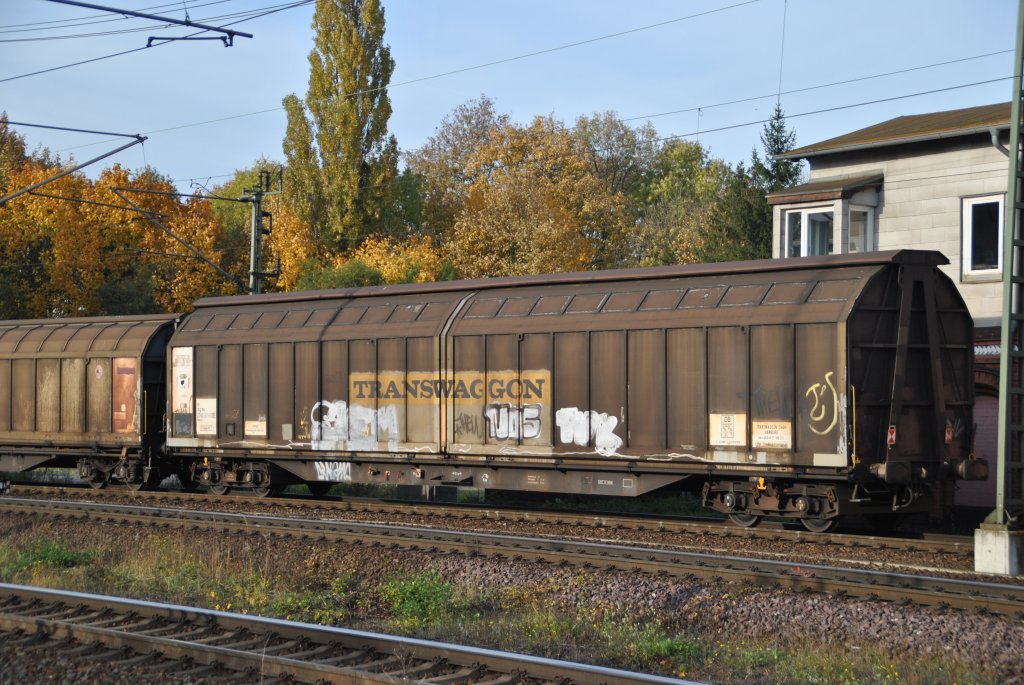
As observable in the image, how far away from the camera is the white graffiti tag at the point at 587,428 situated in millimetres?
16078

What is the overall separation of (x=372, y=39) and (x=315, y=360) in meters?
39.1

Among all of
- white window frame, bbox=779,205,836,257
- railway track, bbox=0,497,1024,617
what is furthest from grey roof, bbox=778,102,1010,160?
railway track, bbox=0,497,1024,617

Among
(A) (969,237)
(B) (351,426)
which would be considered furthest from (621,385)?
(A) (969,237)

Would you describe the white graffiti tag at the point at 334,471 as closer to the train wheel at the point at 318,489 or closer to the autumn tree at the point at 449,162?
the train wheel at the point at 318,489

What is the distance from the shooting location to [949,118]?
22.2m

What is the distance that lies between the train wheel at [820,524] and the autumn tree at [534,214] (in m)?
28.6

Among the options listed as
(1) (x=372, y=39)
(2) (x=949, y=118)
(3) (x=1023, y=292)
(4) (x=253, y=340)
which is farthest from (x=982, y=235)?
(1) (x=372, y=39)

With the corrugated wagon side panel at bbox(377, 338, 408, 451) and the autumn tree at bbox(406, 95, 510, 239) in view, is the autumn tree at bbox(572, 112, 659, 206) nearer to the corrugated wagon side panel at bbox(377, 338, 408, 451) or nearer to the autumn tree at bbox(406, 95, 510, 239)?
the autumn tree at bbox(406, 95, 510, 239)

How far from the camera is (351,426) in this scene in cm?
1888

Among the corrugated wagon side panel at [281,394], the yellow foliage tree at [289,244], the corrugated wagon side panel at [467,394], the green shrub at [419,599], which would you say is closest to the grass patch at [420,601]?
the green shrub at [419,599]

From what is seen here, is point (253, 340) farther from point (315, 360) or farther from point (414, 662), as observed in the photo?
point (414, 662)

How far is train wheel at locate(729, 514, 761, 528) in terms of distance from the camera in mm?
15461

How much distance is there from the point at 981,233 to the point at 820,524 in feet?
25.8

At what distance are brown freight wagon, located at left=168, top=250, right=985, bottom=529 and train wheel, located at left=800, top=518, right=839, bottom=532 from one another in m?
0.03
